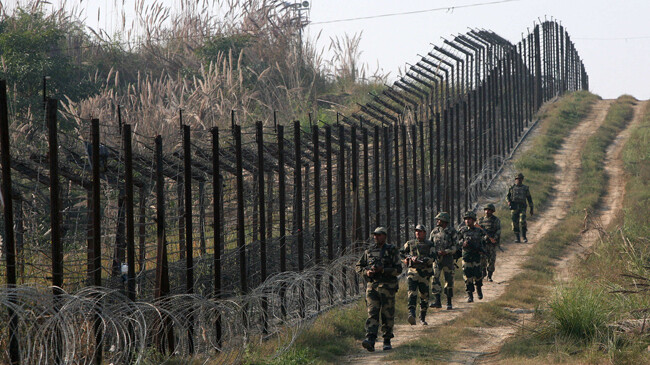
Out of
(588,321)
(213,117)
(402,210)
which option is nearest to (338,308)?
(588,321)

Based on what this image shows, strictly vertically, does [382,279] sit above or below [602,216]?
above

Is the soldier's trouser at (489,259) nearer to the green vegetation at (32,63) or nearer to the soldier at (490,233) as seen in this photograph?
the soldier at (490,233)

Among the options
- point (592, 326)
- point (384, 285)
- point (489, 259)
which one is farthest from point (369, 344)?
point (489, 259)

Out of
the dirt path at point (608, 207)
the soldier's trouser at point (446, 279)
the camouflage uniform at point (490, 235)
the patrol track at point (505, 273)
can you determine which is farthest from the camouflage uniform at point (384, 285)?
the camouflage uniform at point (490, 235)

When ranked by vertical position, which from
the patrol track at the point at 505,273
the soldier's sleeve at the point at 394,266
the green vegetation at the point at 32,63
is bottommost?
the patrol track at the point at 505,273

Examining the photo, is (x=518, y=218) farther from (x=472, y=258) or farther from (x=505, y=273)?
(x=472, y=258)

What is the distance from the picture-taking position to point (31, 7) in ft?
98.8

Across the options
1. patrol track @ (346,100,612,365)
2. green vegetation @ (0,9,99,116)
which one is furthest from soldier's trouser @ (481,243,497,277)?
green vegetation @ (0,9,99,116)

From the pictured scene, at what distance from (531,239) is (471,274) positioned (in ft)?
19.6

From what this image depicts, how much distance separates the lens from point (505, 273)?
15391 mm

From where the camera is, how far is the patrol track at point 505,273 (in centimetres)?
976

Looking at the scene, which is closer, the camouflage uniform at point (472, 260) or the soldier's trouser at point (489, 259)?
the camouflage uniform at point (472, 260)

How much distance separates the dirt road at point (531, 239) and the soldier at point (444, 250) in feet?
1.00

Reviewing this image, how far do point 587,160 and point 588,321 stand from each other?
58.2 feet
